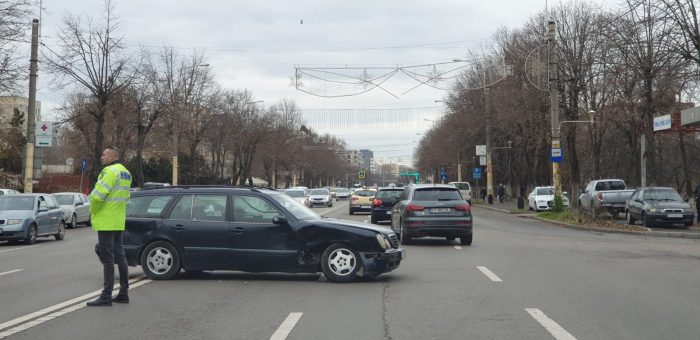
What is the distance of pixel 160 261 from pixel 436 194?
340 inches

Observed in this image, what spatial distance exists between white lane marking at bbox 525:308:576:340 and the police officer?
512 centimetres

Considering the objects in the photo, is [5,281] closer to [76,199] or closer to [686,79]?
[76,199]

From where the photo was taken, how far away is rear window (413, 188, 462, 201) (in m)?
17.5

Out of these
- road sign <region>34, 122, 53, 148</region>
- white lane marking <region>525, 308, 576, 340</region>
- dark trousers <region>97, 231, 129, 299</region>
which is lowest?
white lane marking <region>525, 308, 576, 340</region>

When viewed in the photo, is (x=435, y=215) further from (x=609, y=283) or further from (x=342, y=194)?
(x=342, y=194)

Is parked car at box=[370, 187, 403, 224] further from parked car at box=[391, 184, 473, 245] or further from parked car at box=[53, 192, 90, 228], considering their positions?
parked car at box=[53, 192, 90, 228]

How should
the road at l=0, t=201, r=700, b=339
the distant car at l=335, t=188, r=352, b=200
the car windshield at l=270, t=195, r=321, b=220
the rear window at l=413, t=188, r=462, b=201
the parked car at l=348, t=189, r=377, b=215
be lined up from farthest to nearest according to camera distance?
the distant car at l=335, t=188, r=352, b=200 → the parked car at l=348, t=189, r=377, b=215 → the rear window at l=413, t=188, r=462, b=201 → the car windshield at l=270, t=195, r=321, b=220 → the road at l=0, t=201, r=700, b=339

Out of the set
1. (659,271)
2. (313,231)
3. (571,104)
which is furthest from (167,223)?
(571,104)

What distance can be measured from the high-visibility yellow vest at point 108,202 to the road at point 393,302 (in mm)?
1061

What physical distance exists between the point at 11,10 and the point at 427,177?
343 feet

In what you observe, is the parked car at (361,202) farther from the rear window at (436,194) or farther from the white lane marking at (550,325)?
the white lane marking at (550,325)

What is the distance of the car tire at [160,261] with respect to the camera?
10898 mm

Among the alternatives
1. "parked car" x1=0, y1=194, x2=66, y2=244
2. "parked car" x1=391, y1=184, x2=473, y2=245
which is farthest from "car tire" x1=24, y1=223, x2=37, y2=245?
"parked car" x1=391, y1=184, x2=473, y2=245

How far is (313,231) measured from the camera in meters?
10.6
